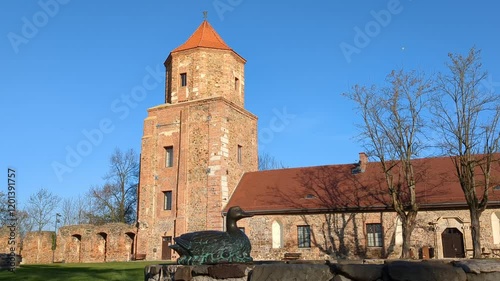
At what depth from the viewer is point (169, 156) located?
3016 cm

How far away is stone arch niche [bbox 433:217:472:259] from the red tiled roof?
32.3 inches

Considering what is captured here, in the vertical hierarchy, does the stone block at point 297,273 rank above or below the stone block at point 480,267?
below

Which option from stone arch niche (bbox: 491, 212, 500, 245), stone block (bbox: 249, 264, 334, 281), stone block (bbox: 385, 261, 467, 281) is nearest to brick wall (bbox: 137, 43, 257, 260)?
stone arch niche (bbox: 491, 212, 500, 245)

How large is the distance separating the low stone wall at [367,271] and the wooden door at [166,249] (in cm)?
2220

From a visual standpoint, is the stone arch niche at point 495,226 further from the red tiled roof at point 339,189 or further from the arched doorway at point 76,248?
the arched doorway at point 76,248

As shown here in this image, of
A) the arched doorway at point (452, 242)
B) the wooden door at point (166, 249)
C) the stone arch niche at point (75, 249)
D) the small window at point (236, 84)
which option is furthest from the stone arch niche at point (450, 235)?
the stone arch niche at point (75, 249)

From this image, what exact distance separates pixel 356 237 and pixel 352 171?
15.0ft

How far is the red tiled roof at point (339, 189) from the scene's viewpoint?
77.6ft

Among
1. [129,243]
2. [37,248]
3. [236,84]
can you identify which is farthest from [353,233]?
[37,248]

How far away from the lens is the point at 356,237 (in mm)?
24328

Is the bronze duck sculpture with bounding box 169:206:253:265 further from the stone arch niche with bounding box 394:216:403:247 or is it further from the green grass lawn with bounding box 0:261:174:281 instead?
the stone arch niche with bounding box 394:216:403:247

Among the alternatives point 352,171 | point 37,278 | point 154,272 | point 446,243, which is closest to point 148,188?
point 352,171

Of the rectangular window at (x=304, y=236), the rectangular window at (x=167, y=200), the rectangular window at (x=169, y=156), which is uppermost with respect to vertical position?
the rectangular window at (x=169, y=156)

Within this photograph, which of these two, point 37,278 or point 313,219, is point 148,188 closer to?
point 313,219
